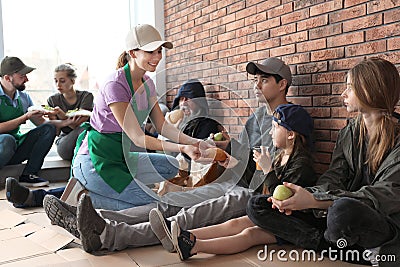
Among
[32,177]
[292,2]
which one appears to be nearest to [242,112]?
[292,2]

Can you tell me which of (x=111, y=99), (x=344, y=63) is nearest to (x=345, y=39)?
(x=344, y=63)

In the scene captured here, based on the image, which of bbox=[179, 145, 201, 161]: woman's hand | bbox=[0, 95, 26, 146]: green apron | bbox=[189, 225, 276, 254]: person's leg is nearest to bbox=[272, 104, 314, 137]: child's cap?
bbox=[179, 145, 201, 161]: woman's hand

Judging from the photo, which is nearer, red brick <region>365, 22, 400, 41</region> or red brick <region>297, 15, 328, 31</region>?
red brick <region>365, 22, 400, 41</region>

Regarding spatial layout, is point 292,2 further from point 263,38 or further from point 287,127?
point 287,127

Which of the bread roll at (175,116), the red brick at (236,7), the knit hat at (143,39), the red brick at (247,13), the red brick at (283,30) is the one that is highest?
the red brick at (236,7)

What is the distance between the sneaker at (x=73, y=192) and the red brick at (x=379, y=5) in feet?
5.45

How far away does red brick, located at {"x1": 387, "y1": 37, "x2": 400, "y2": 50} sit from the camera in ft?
6.68

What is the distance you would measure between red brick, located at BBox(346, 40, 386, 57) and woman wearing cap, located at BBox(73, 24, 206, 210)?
89 cm

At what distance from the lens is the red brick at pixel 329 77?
2.37 meters

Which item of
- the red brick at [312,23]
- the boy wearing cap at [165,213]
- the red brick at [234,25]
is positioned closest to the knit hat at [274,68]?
the boy wearing cap at [165,213]

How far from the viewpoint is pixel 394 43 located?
2053mm

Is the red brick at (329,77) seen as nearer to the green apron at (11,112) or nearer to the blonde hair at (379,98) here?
the blonde hair at (379,98)

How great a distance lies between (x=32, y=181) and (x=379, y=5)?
283 centimetres

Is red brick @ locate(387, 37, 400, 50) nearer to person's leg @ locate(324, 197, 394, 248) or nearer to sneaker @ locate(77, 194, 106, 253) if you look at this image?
person's leg @ locate(324, 197, 394, 248)
